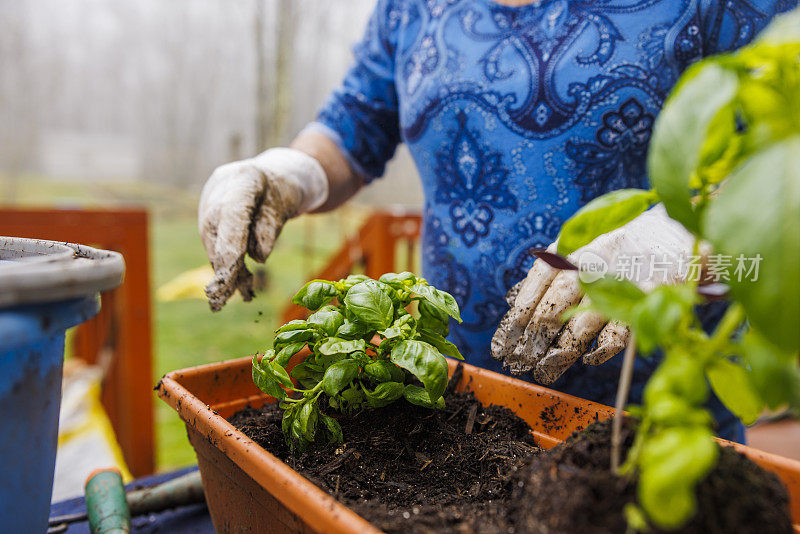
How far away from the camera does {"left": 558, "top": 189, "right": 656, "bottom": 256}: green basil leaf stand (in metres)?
0.40

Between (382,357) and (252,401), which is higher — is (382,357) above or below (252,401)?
above

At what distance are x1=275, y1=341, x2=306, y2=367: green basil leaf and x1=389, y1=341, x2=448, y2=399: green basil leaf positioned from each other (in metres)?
0.11

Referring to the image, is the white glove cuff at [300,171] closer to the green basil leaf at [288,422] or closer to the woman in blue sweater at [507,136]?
the woman in blue sweater at [507,136]

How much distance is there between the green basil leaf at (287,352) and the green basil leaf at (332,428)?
0.07 metres

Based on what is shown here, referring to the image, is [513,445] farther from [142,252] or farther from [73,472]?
[142,252]

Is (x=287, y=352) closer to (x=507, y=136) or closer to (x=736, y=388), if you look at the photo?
(x=736, y=388)

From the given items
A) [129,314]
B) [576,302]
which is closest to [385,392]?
[576,302]

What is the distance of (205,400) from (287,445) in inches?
6.6

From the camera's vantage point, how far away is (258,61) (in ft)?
12.9

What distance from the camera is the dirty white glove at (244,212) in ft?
2.71

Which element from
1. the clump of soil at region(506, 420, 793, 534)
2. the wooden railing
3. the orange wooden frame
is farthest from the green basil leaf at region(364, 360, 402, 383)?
the wooden railing

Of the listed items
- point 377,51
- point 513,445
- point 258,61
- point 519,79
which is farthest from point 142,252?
point 258,61

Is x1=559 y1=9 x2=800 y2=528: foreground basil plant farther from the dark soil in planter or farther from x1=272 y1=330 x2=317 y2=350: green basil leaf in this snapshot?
x1=272 y1=330 x2=317 y2=350: green basil leaf

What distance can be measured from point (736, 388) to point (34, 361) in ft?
1.73
